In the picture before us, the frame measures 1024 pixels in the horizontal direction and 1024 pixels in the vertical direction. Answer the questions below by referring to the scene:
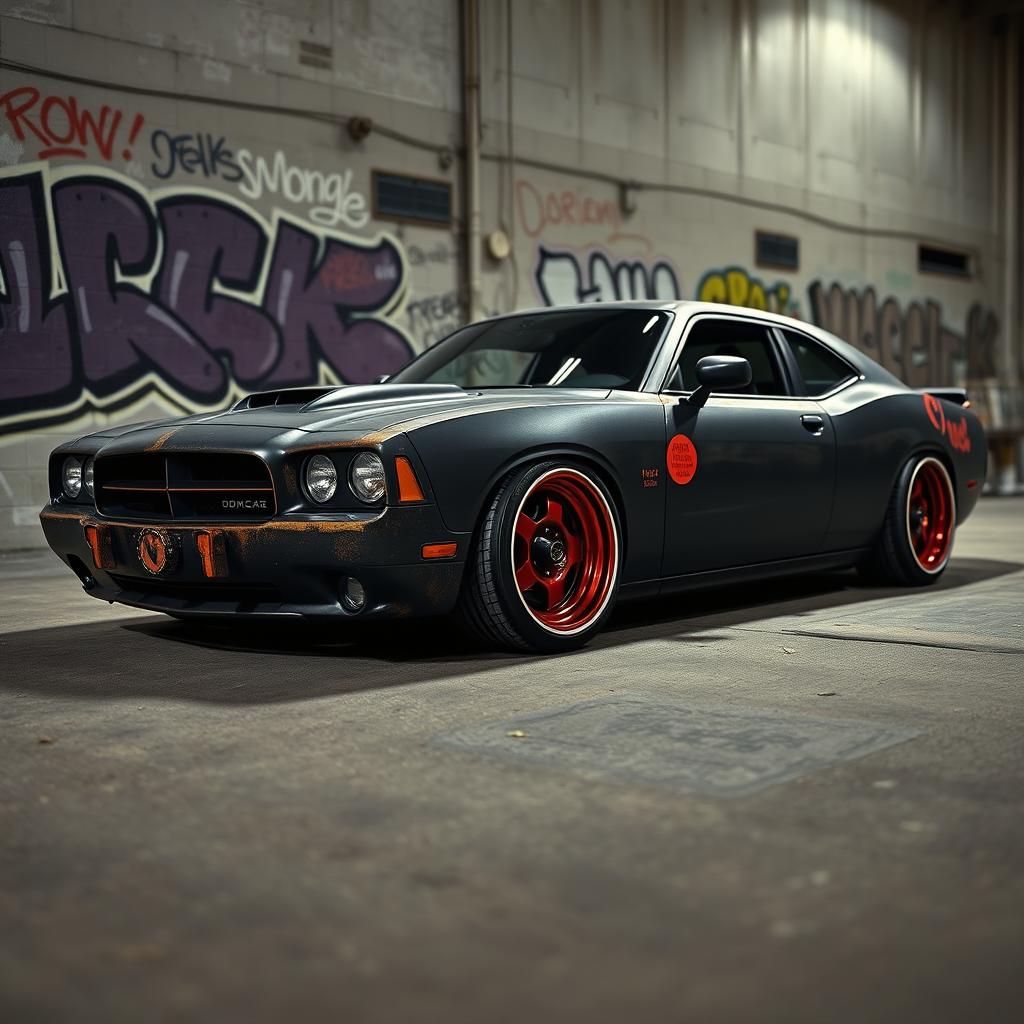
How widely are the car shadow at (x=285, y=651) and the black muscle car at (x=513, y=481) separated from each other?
0.19 m

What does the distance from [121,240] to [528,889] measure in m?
9.39

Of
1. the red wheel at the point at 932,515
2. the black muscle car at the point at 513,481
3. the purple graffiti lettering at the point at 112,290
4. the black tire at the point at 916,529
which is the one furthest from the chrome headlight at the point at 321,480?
Answer: the purple graffiti lettering at the point at 112,290

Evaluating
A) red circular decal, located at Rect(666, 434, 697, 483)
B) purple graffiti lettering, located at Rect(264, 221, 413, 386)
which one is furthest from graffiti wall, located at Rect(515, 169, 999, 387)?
red circular decal, located at Rect(666, 434, 697, 483)

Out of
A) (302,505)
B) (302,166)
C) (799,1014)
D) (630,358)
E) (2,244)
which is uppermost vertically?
(302,166)

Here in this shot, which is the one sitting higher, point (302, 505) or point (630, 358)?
point (630, 358)

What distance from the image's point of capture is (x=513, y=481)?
15.8 feet

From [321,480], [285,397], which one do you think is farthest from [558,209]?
[321,480]

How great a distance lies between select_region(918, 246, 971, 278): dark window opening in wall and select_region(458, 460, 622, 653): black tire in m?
16.6

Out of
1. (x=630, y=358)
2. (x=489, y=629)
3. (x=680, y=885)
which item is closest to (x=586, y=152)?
(x=630, y=358)

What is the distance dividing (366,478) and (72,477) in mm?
1584

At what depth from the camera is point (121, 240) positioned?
35.6 ft

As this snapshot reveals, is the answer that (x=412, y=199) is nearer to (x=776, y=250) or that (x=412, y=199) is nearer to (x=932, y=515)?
(x=776, y=250)

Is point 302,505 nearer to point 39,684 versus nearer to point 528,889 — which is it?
point 39,684

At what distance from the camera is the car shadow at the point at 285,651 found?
437cm
